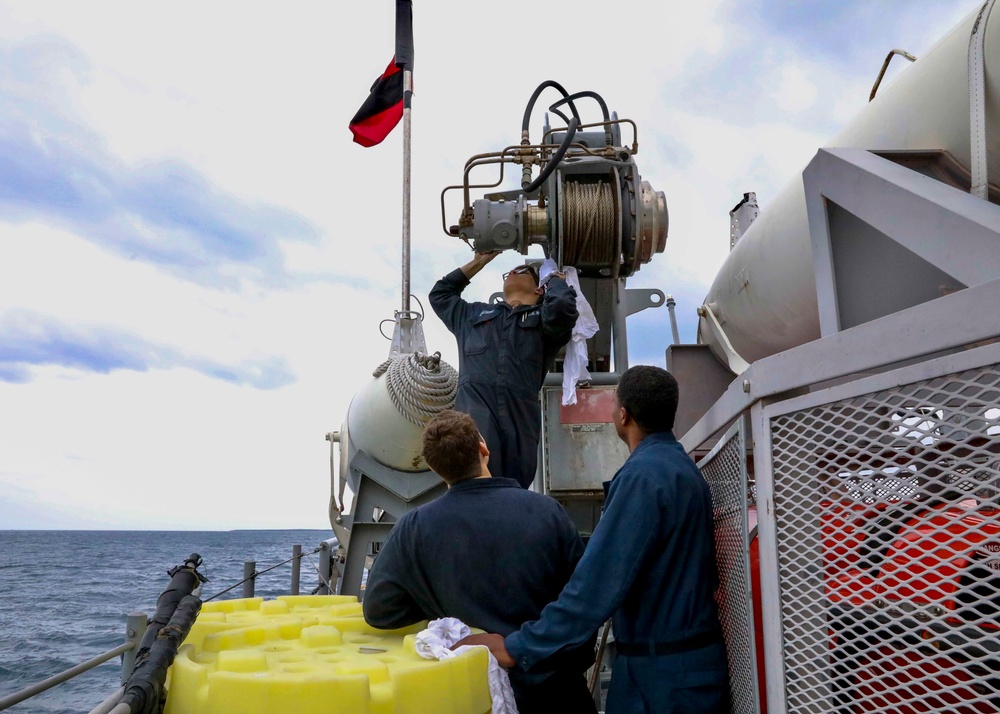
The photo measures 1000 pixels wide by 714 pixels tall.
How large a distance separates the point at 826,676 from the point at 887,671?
0.17 m

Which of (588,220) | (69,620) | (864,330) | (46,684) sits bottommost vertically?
(69,620)

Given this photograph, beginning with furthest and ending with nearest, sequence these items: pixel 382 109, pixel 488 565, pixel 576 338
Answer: pixel 382 109
pixel 576 338
pixel 488 565

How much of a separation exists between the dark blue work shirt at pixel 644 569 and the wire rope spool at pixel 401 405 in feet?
13.1

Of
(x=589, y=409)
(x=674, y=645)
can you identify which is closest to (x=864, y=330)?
(x=674, y=645)

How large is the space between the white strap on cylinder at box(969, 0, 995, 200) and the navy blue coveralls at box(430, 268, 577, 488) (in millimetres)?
2078

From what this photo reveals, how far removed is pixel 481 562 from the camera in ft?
8.39

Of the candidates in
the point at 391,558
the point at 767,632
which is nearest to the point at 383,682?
the point at 391,558

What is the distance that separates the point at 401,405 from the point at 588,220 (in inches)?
103

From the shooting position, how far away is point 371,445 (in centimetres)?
703

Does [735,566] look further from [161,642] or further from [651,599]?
[161,642]

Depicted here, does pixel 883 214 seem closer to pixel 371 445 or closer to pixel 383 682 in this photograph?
pixel 383 682

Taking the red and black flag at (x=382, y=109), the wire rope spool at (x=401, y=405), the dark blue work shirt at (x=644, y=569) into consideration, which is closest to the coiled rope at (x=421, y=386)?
the wire rope spool at (x=401, y=405)

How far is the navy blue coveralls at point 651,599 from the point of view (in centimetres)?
217

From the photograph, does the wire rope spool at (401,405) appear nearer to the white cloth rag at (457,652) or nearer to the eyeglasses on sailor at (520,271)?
the eyeglasses on sailor at (520,271)
